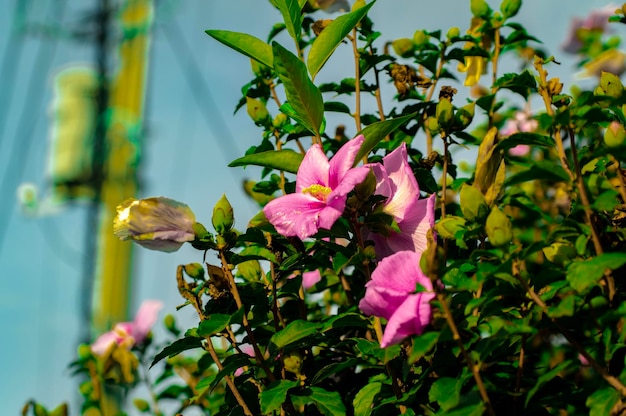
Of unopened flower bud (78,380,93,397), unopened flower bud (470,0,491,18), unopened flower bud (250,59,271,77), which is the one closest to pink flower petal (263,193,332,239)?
unopened flower bud (250,59,271,77)

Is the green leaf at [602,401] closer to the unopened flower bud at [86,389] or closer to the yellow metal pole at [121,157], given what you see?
the unopened flower bud at [86,389]

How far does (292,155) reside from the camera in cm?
99

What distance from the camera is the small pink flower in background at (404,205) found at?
89 centimetres

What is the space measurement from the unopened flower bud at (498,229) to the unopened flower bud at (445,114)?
314 mm

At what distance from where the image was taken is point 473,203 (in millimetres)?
817

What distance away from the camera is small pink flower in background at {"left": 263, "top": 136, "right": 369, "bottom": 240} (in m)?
0.83

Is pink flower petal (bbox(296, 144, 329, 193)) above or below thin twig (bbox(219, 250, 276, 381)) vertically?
above

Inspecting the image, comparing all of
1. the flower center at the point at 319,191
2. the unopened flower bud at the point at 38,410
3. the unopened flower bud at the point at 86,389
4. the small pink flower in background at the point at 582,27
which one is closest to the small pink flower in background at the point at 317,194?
the flower center at the point at 319,191

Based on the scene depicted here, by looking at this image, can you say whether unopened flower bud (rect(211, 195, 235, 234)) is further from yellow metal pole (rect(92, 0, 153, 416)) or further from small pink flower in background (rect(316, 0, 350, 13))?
yellow metal pole (rect(92, 0, 153, 416))

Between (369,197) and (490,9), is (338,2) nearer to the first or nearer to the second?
(490,9)

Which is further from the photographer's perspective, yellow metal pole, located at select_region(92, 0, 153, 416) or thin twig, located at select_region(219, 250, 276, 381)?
yellow metal pole, located at select_region(92, 0, 153, 416)

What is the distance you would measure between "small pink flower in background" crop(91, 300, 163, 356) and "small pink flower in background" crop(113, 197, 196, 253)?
78cm

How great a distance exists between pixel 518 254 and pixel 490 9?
0.75 metres

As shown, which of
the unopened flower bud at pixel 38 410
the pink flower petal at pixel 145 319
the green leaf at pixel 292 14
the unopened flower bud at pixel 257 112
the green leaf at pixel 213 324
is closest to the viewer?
the green leaf at pixel 213 324
